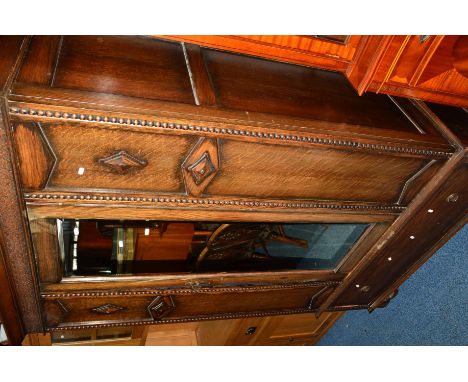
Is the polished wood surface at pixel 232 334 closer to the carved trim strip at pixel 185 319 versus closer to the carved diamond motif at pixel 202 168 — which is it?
the carved trim strip at pixel 185 319

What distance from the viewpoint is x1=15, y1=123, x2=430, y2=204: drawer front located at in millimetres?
894

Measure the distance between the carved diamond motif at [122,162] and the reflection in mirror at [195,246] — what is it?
337 mm

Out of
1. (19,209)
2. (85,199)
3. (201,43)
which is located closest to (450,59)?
(201,43)

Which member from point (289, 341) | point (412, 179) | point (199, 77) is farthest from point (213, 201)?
point (289, 341)

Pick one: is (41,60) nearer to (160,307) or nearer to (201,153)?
(201,153)

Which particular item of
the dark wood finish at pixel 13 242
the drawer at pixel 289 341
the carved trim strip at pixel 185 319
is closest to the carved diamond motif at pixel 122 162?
the dark wood finish at pixel 13 242

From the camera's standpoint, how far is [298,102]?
1.13 m

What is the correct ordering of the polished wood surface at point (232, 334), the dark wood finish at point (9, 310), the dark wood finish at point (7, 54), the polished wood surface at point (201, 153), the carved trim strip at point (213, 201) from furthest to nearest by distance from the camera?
1. the polished wood surface at point (232, 334)
2. the dark wood finish at point (9, 310)
3. the carved trim strip at point (213, 201)
4. the polished wood surface at point (201, 153)
5. the dark wood finish at point (7, 54)

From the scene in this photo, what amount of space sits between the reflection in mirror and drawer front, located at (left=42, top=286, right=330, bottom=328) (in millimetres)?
110

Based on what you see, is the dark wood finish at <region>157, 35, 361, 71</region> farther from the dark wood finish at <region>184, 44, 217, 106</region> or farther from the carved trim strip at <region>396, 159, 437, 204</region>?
the carved trim strip at <region>396, 159, 437, 204</region>

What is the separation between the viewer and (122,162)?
0.96 m

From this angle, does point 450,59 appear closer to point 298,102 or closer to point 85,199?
point 298,102

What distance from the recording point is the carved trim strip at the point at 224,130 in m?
0.80

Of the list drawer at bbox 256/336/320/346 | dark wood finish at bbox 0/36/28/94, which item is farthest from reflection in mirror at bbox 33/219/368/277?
drawer at bbox 256/336/320/346
